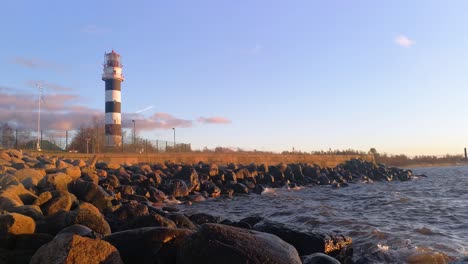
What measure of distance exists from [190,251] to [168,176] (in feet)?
46.2

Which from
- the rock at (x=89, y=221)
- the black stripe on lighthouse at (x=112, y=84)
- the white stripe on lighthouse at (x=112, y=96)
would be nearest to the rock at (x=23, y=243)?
the rock at (x=89, y=221)

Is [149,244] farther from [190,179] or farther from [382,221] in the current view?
[190,179]

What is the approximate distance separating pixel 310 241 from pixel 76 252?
3.46 m

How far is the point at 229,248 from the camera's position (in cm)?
366

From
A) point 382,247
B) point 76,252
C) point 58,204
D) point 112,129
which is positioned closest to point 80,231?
point 76,252

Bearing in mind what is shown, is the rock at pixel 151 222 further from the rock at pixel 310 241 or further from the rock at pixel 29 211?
the rock at pixel 310 241

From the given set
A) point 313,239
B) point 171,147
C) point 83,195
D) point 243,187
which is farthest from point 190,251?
point 171,147

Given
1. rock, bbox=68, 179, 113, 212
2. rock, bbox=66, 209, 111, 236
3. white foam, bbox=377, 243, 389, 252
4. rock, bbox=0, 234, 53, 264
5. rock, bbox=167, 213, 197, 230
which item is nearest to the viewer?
rock, bbox=0, 234, 53, 264

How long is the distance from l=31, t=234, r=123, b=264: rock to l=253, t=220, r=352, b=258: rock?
2951 millimetres

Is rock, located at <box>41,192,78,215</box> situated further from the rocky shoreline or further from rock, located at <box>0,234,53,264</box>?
rock, located at <box>0,234,53,264</box>

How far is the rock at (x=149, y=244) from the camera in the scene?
416 centimetres

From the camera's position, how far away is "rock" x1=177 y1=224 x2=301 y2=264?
3611 millimetres

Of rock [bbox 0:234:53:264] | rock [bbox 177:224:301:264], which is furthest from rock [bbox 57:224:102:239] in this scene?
rock [bbox 177:224:301:264]

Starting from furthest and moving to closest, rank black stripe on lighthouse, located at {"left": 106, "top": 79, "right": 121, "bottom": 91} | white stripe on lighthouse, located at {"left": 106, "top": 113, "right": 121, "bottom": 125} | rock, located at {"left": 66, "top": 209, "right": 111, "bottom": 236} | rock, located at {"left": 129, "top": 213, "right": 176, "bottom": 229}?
black stripe on lighthouse, located at {"left": 106, "top": 79, "right": 121, "bottom": 91} → white stripe on lighthouse, located at {"left": 106, "top": 113, "right": 121, "bottom": 125} → rock, located at {"left": 129, "top": 213, "right": 176, "bottom": 229} → rock, located at {"left": 66, "top": 209, "right": 111, "bottom": 236}
